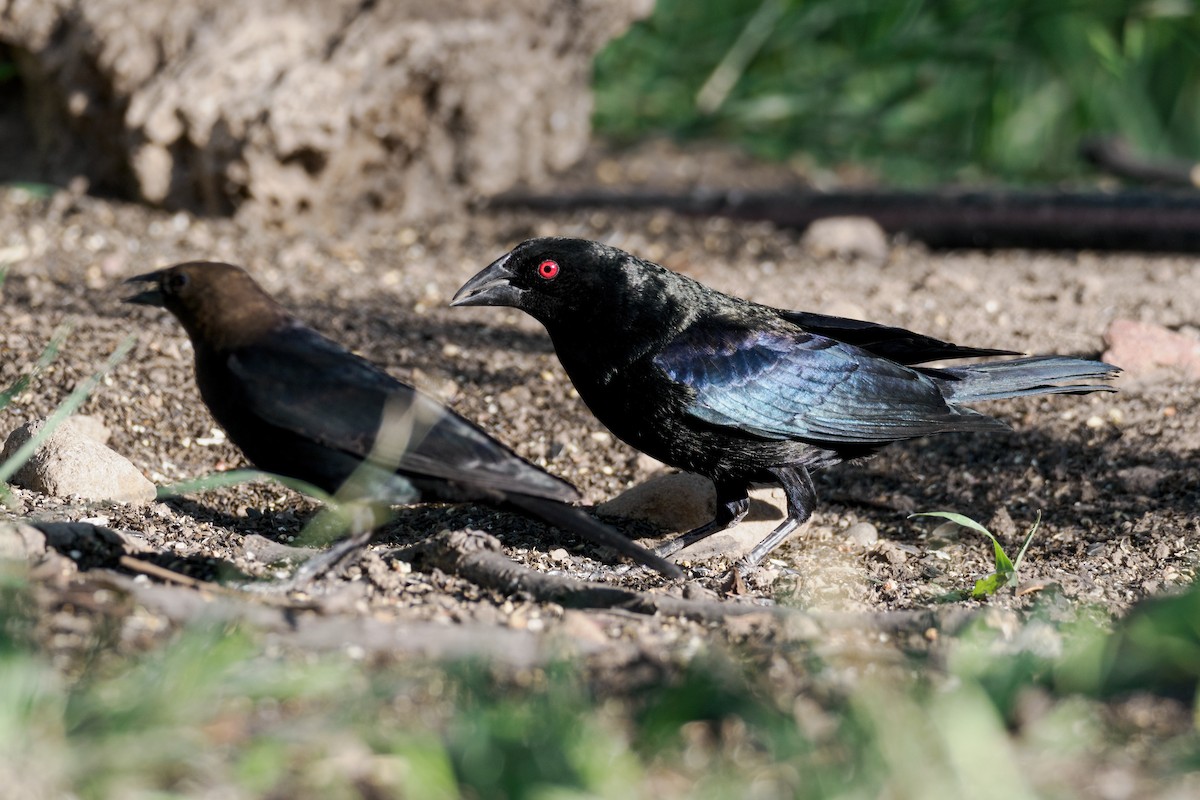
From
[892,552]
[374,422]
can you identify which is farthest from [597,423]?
[374,422]

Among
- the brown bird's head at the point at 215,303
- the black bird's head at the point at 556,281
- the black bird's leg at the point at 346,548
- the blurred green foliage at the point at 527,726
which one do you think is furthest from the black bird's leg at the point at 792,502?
the brown bird's head at the point at 215,303

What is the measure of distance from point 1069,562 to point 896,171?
607 cm

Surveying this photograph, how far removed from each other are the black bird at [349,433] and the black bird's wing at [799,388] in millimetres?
682

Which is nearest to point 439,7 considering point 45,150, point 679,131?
point 45,150

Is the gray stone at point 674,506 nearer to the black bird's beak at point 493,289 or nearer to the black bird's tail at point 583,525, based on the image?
the black bird's beak at point 493,289

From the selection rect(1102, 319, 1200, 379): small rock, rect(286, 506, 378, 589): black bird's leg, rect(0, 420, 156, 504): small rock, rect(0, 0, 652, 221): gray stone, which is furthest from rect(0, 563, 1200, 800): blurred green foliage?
rect(0, 0, 652, 221): gray stone

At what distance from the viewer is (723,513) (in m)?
4.25

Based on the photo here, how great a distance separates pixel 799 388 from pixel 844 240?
9.28 ft

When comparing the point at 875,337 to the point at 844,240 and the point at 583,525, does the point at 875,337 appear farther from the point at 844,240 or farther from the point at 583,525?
the point at 844,240

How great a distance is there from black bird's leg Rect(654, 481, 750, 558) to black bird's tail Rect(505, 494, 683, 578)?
0.65m

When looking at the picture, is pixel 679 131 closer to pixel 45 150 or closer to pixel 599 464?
pixel 45 150

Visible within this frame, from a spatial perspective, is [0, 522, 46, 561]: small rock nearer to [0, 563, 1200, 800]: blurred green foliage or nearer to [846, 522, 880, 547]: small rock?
[0, 563, 1200, 800]: blurred green foliage

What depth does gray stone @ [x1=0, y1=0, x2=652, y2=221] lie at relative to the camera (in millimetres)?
6336

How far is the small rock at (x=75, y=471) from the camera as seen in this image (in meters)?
3.86
